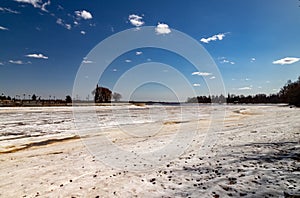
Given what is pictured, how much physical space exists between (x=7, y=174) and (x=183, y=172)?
6.21m

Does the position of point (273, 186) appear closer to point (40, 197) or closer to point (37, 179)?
point (40, 197)

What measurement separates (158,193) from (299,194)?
131 inches

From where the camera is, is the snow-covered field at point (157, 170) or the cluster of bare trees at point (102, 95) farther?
the cluster of bare trees at point (102, 95)

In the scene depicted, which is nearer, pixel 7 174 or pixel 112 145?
pixel 7 174

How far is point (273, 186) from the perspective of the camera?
19.1ft

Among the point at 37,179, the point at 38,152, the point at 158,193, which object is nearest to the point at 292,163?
the point at 158,193

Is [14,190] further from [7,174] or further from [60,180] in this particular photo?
[7,174]

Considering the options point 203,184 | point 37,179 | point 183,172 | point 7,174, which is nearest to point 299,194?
→ point 203,184

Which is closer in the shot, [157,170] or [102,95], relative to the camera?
[157,170]

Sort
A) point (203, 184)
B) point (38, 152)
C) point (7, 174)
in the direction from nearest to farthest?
point (203, 184), point (7, 174), point (38, 152)

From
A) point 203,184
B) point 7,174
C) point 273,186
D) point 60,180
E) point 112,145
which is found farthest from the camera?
point 112,145

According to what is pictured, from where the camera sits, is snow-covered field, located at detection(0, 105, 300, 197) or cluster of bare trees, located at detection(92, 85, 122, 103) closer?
snow-covered field, located at detection(0, 105, 300, 197)

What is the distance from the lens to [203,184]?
20.6 ft

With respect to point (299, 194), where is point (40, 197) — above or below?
below
